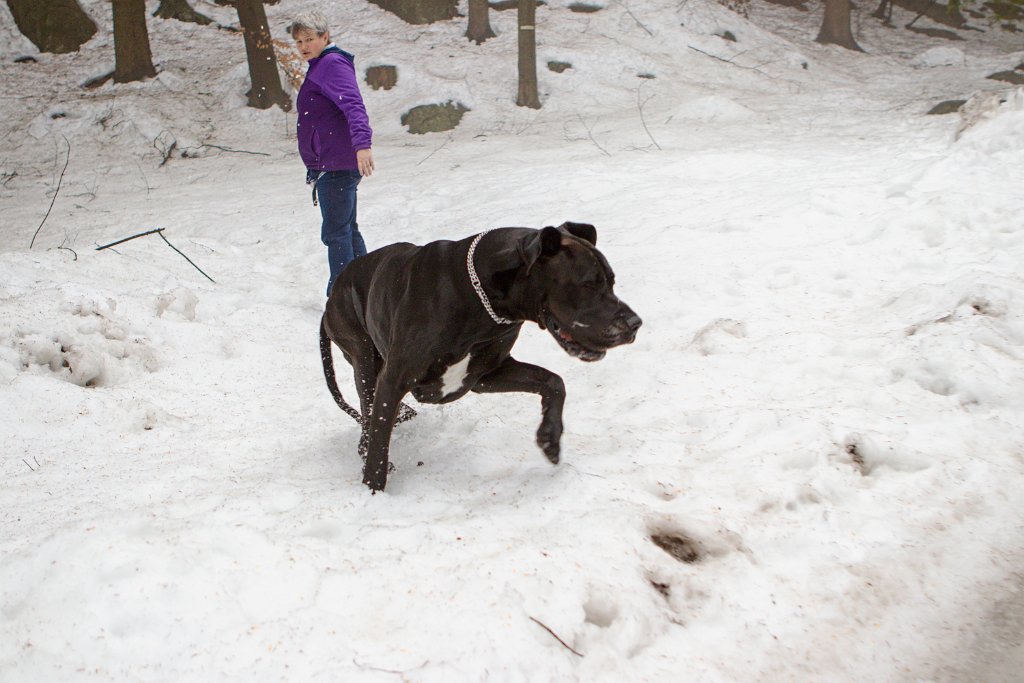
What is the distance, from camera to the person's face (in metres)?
5.07

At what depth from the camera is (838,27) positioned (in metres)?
16.2

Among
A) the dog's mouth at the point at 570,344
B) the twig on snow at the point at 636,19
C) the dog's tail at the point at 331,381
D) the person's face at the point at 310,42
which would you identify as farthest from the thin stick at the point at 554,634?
the twig on snow at the point at 636,19

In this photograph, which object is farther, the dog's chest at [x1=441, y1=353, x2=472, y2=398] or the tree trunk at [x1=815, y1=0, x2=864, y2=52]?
the tree trunk at [x1=815, y1=0, x2=864, y2=52]

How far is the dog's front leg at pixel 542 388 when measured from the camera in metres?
3.32

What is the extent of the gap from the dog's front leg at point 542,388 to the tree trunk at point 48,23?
46.4 ft

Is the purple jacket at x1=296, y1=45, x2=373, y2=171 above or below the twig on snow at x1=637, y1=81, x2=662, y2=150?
above

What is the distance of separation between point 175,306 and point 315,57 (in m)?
2.05

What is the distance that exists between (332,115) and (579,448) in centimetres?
307

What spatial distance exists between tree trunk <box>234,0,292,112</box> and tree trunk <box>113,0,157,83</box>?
1.66m

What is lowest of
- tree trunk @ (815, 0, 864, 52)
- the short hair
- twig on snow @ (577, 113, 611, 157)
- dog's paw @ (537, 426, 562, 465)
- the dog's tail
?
twig on snow @ (577, 113, 611, 157)

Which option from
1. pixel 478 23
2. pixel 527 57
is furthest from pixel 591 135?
pixel 478 23

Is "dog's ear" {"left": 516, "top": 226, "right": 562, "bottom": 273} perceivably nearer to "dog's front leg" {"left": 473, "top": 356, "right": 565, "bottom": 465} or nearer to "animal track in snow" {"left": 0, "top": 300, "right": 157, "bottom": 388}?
"dog's front leg" {"left": 473, "top": 356, "right": 565, "bottom": 465}

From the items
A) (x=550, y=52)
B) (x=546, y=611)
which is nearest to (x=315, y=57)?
(x=546, y=611)

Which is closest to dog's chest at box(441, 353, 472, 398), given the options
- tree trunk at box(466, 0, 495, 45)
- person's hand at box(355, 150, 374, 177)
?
person's hand at box(355, 150, 374, 177)
